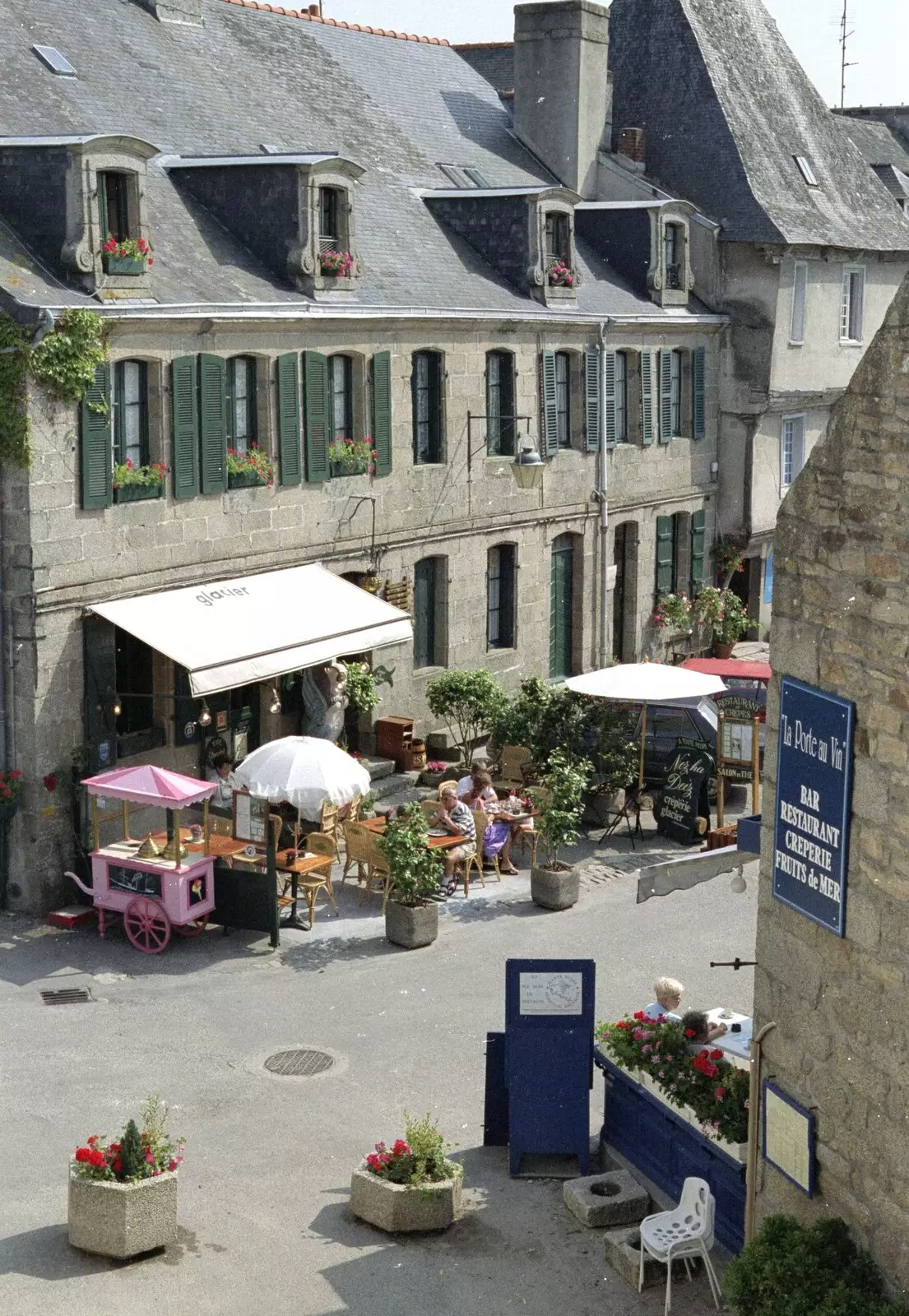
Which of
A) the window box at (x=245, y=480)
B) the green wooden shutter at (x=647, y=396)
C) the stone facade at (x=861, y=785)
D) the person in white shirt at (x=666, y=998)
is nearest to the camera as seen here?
the stone facade at (x=861, y=785)

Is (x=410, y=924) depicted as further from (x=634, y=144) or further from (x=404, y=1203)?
(x=634, y=144)

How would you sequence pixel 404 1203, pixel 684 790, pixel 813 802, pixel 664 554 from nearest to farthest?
pixel 813 802 < pixel 404 1203 < pixel 684 790 < pixel 664 554

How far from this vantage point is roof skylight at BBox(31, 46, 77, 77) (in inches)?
781

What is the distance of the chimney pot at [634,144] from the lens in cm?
2866

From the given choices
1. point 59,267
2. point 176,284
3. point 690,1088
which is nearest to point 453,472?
point 176,284

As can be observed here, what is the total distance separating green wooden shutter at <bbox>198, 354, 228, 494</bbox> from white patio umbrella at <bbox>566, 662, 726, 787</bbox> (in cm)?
430

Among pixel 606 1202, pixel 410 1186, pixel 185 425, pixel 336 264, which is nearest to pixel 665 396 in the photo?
pixel 336 264

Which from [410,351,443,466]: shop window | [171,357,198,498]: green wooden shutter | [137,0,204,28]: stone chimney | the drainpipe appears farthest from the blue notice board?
[137,0,204,28]: stone chimney

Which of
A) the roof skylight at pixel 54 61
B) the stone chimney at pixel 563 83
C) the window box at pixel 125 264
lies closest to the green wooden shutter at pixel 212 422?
the window box at pixel 125 264

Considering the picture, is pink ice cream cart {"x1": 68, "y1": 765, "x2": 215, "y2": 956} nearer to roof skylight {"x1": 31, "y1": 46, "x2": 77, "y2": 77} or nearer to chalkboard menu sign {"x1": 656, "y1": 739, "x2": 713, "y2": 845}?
chalkboard menu sign {"x1": 656, "y1": 739, "x2": 713, "y2": 845}

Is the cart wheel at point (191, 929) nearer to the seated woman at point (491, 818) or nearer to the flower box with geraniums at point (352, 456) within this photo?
the seated woman at point (491, 818)

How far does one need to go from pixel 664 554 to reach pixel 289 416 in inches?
366

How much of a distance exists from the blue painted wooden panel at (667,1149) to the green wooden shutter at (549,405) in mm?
13111

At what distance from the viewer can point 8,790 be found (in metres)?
16.4
